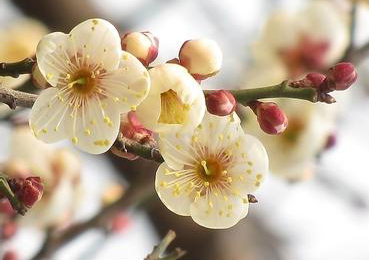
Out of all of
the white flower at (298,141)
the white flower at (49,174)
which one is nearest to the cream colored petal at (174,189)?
the white flower at (49,174)

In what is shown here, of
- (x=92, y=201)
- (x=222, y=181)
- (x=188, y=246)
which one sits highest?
(x=222, y=181)

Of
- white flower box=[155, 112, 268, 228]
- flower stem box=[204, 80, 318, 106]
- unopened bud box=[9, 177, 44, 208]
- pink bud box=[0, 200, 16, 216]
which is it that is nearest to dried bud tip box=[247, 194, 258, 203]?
white flower box=[155, 112, 268, 228]

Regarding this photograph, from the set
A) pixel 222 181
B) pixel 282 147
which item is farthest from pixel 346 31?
pixel 222 181

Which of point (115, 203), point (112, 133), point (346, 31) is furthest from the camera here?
point (346, 31)

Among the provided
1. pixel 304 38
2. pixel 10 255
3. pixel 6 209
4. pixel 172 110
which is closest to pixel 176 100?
pixel 172 110

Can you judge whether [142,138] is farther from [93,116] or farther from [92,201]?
[92,201]

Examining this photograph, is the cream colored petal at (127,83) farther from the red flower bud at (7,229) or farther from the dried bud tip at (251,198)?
the red flower bud at (7,229)
